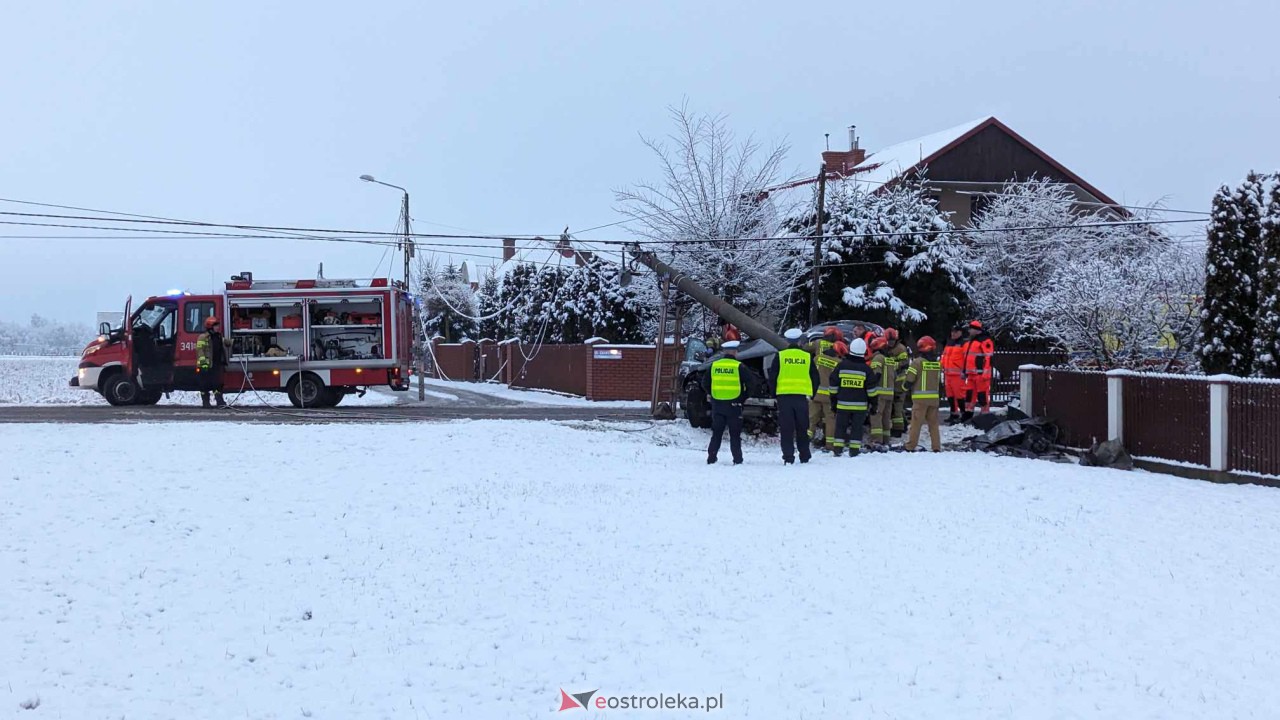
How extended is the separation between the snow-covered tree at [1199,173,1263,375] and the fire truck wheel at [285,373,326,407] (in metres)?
17.4

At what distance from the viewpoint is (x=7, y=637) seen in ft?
22.2

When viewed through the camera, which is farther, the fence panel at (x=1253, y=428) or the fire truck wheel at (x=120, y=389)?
the fire truck wheel at (x=120, y=389)

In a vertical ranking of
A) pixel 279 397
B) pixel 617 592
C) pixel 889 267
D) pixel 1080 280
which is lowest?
pixel 617 592

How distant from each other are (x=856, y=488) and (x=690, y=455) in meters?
3.63

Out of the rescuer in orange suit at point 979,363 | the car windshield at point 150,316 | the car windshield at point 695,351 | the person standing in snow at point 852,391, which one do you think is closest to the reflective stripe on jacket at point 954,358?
the rescuer in orange suit at point 979,363

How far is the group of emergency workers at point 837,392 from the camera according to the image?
43.8 feet

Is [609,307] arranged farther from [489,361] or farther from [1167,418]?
[1167,418]

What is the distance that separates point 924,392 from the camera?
14.7 meters

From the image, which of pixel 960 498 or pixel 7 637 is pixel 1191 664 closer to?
pixel 960 498

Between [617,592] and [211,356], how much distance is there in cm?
1616

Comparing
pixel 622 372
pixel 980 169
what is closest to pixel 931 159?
pixel 980 169

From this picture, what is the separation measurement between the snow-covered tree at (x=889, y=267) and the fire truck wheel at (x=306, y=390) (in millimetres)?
14704

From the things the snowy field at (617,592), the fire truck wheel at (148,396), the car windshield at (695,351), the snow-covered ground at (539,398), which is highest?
the car windshield at (695,351)

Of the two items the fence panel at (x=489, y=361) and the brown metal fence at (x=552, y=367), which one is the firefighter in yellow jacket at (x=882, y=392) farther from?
the fence panel at (x=489, y=361)
